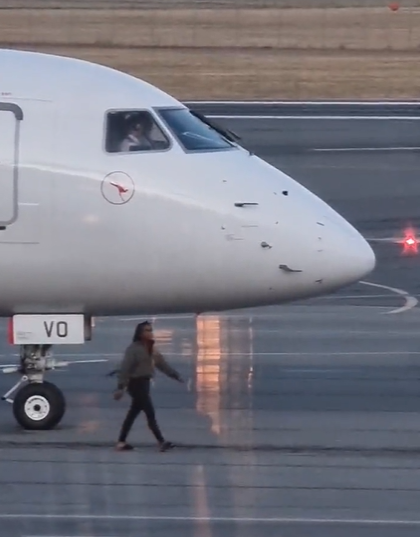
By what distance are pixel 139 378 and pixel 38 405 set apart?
4.23ft

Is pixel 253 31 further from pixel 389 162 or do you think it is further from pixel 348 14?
pixel 389 162

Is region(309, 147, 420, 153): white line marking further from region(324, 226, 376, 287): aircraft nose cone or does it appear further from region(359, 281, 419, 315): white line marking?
region(324, 226, 376, 287): aircraft nose cone

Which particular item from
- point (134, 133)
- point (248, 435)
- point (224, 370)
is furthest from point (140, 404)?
point (224, 370)

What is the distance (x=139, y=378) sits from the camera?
1262 cm

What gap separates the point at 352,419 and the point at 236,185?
122 inches

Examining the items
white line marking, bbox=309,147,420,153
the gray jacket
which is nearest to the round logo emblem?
Answer: the gray jacket

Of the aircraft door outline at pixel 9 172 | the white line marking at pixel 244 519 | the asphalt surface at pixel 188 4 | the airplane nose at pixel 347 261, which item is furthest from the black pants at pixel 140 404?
the asphalt surface at pixel 188 4

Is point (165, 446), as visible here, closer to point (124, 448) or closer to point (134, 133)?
point (124, 448)

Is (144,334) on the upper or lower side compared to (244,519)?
upper

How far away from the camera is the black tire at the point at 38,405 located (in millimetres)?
13352

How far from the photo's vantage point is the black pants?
12.6m

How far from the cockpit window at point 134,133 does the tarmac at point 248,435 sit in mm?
2769

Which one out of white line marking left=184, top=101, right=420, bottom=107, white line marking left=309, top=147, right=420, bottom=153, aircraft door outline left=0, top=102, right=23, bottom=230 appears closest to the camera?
aircraft door outline left=0, top=102, right=23, bottom=230

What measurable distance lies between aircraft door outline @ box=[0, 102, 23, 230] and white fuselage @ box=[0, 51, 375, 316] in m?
0.01
